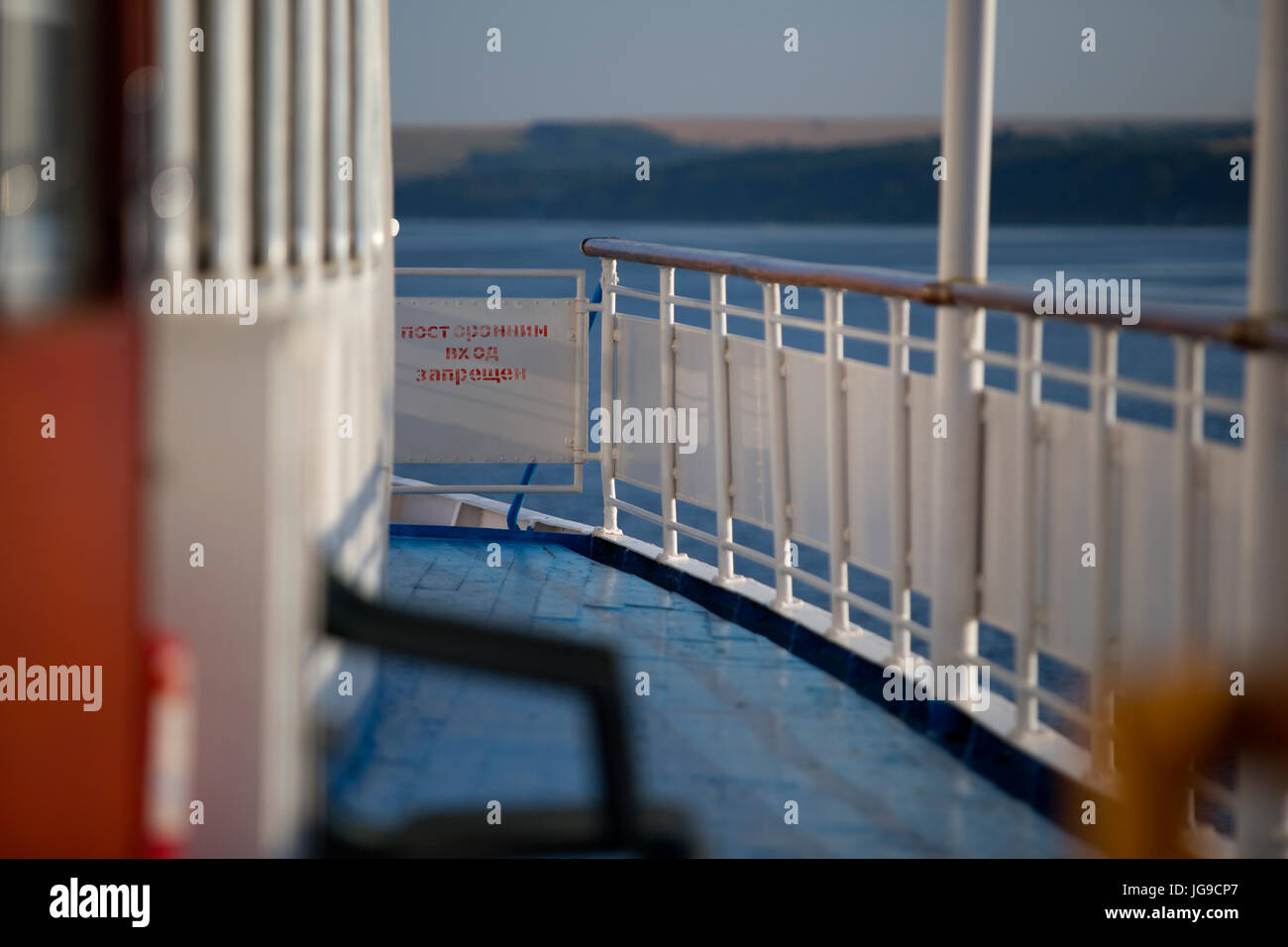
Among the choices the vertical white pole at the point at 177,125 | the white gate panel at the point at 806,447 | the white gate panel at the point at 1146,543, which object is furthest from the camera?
the white gate panel at the point at 806,447

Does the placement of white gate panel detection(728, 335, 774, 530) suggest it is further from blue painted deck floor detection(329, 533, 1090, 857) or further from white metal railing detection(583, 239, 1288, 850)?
blue painted deck floor detection(329, 533, 1090, 857)

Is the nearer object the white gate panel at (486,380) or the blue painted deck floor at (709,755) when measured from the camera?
the blue painted deck floor at (709,755)

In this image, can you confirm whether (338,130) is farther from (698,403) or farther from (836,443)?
(698,403)

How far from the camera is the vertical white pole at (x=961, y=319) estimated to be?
3.19 meters

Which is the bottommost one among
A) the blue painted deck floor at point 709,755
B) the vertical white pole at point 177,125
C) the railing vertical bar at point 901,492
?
the blue painted deck floor at point 709,755

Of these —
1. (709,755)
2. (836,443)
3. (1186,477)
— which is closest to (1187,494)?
(1186,477)

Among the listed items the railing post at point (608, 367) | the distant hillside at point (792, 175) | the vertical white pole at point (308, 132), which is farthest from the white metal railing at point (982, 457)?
the distant hillside at point (792, 175)

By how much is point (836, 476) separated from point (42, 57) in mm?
2753

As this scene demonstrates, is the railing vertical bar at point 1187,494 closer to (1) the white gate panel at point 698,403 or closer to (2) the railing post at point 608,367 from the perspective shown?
(1) the white gate panel at point 698,403

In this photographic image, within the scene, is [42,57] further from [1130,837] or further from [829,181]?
[829,181]

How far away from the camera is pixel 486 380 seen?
546 cm

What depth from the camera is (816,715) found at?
3.47 metres

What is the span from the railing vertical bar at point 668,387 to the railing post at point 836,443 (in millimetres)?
867
